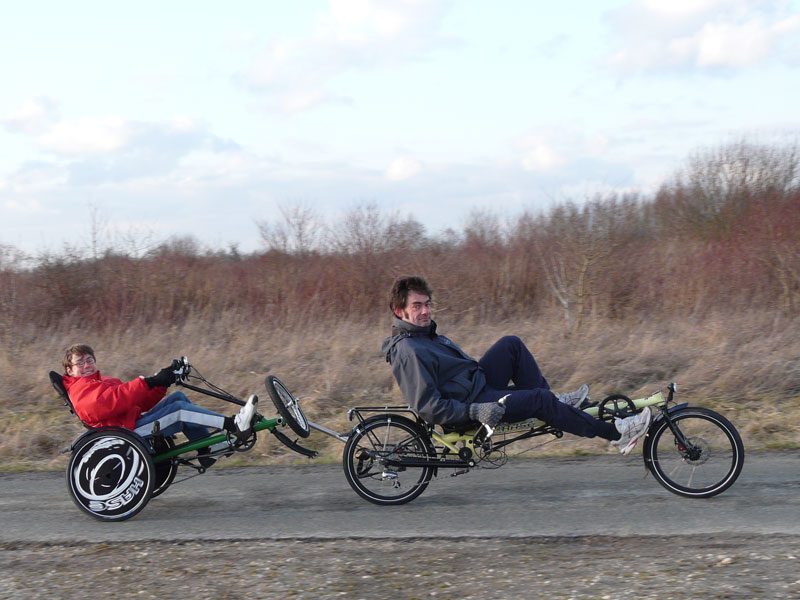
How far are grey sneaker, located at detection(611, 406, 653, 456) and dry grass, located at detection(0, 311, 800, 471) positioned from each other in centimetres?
183

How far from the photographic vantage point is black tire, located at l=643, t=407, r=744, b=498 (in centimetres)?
548

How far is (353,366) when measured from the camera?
1065 cm

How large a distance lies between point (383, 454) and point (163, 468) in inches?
65.0

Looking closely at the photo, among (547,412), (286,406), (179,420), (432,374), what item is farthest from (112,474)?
(547,412)

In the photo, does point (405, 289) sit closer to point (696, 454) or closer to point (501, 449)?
point (501, 449)

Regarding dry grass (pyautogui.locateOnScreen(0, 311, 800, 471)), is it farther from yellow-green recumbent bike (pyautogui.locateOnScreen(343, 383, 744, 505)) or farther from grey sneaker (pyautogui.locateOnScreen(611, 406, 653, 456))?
grey sneaker (pyautogui.locateOnScreen(611, 406, 653, 456))

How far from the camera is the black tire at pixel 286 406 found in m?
5.64

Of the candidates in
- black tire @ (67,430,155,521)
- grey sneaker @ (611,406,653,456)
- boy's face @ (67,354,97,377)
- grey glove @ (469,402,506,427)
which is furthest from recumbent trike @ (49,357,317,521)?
grey sneaker @ (611,406,653,456)

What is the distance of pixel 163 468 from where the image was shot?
235 inches

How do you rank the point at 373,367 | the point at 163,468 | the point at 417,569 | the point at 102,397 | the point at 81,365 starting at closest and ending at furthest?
1. the point at 417,569
2. the point at 102,397
3. the point at 81,365
4. the point at 163,468
5. the point at 373,367

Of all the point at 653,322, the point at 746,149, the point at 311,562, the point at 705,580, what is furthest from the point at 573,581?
the point at 746,149

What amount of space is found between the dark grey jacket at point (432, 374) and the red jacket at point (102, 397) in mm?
1756

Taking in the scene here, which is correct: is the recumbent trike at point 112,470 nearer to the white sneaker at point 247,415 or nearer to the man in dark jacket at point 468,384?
the white sneaker at point 247,415

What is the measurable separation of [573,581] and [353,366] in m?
6.74
